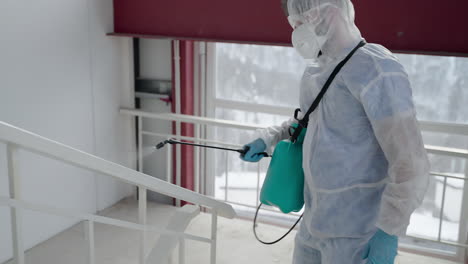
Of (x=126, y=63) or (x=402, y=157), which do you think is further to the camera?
(x=126, y=63)

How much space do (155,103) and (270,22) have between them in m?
1.17

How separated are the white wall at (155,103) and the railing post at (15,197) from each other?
265 centimetres

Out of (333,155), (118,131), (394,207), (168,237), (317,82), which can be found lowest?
(118,131)

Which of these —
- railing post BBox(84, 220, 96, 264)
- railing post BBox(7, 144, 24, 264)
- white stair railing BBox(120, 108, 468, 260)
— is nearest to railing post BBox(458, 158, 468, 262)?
white stair railing BBox(120, 108, 468, 260)

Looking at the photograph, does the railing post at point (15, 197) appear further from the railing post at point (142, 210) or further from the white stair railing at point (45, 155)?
the railing post at point (142, 210)

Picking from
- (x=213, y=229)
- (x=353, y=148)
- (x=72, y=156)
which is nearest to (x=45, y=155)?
(x=72, y=156)

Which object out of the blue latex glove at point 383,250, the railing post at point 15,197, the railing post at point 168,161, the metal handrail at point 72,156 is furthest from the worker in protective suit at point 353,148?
the railing post at point 168,161

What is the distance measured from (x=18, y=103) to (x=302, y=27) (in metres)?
1.82

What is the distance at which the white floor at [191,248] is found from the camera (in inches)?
113

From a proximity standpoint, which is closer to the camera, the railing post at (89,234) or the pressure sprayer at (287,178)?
the railing post at (89,234)

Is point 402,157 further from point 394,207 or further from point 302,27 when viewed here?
point 302,27

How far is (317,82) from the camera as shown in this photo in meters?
1.66

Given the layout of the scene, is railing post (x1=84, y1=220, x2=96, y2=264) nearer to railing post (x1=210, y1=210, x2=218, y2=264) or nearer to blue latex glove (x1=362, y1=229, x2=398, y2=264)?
railing post (x1=210, y1=210, x2=218, y2=264)

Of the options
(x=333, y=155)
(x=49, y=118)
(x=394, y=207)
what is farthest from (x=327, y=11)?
(x=49, y=118)
